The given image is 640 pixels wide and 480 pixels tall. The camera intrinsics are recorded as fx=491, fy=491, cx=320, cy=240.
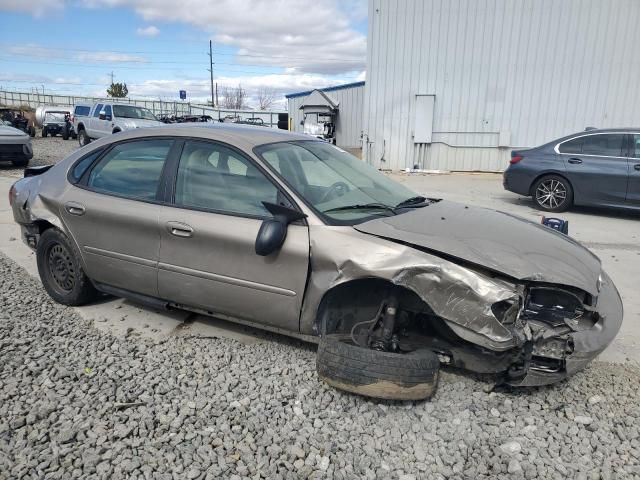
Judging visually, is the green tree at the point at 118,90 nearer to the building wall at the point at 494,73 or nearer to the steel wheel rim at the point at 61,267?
the building wall at the point at 494,73

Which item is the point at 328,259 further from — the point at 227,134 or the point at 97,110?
the point at 97,110

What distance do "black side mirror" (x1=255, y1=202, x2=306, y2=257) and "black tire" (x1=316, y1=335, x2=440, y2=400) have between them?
0.71 meters

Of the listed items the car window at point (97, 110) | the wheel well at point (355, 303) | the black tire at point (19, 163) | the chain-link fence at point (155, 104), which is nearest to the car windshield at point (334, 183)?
the wheel well at point (355, 303)

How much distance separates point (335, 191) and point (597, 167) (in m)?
6.96

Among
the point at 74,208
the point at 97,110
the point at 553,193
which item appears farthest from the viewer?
the point at 97,110

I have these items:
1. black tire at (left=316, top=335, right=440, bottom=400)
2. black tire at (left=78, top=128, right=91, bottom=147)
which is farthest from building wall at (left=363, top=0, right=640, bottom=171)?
black tire at (left=316, top=335, right=440, bottom=400)

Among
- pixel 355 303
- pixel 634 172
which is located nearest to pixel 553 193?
pixel 634 172

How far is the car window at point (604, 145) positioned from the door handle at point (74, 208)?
8.24 m

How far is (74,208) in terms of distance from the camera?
396 cm

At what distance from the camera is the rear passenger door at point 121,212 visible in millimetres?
3617

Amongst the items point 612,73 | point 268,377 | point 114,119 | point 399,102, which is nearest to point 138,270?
point 268,377

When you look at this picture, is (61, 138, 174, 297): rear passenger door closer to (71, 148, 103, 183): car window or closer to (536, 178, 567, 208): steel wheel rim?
(71, 148, 103, 183): car window

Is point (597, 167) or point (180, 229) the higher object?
point (597, 167)

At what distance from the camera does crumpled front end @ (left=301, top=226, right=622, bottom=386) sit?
2.64m
